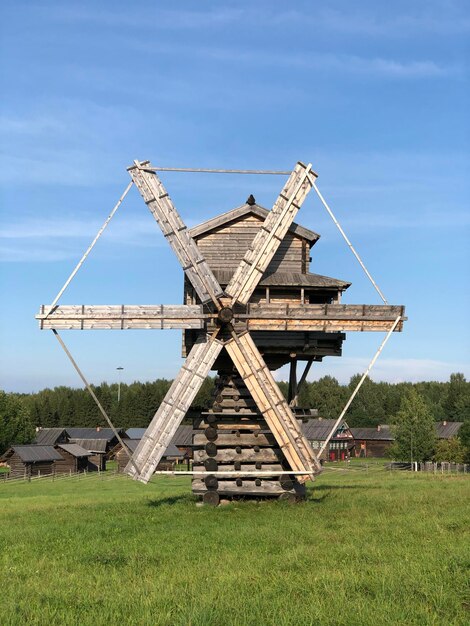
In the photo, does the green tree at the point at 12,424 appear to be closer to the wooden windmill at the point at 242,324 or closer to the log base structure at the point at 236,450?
the log base structure at the point at 236,450

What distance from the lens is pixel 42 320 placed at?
18656 millimetres

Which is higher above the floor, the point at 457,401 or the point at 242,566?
the point at 457,401

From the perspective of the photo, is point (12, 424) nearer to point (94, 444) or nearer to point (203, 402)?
point (94, 444)

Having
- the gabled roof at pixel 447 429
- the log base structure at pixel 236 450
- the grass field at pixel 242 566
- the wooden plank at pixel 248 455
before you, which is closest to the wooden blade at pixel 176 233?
the log base structure at pixel 236 450

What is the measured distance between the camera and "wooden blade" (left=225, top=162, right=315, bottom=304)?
19.1m

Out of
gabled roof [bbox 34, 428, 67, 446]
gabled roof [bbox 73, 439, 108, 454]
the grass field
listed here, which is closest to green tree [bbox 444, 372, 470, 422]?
gabled roof [bbox 73, 439, 108, 454]

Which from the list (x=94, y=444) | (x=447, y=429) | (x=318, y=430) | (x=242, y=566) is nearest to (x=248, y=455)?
(x=242, y=566)

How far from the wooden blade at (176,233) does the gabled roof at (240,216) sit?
124 cm

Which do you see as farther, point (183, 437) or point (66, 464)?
point (183, 437)

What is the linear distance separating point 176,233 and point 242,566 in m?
10.6

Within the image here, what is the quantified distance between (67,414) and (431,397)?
8715 cm

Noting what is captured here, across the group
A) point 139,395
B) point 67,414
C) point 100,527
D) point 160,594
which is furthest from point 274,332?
point 67,414

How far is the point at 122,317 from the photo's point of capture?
1903 cm

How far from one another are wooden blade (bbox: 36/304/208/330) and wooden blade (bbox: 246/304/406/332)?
5.39 ft
